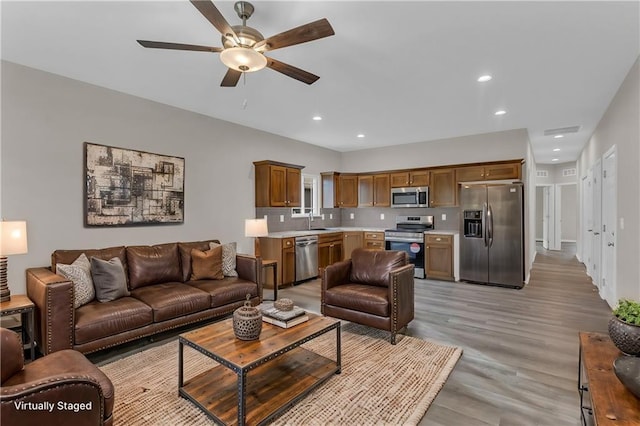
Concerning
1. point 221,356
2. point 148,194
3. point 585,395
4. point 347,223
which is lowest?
point 585,395

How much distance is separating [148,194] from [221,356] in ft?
9.51

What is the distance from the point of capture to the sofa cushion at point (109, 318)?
267cm

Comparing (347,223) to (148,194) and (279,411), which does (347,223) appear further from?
(279,411)

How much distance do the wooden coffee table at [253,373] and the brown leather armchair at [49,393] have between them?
2.02 ft

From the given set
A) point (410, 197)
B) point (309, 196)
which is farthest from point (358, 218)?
point (410, 197)

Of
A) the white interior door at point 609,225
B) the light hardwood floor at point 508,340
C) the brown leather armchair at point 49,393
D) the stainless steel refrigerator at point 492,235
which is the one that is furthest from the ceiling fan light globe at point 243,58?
the stainless steel refrigerator at point 492,235

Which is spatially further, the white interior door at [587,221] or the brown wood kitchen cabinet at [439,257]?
the white interior door at [587,221]

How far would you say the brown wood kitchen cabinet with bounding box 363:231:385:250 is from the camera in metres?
6.73

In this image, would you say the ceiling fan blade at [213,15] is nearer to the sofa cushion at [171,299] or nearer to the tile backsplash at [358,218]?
the sofa cushion at [171,299]

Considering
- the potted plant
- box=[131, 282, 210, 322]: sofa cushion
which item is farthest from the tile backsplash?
the potted plant

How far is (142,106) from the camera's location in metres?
4.11

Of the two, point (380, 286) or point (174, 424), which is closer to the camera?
point (174, 424)

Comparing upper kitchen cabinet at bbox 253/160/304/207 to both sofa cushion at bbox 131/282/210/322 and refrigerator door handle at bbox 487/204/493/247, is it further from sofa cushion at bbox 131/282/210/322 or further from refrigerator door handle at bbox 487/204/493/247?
refrigerator door handle at bbox 487/204/493/247

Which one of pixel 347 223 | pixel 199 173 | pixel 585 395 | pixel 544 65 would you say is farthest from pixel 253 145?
pixel 585 395
